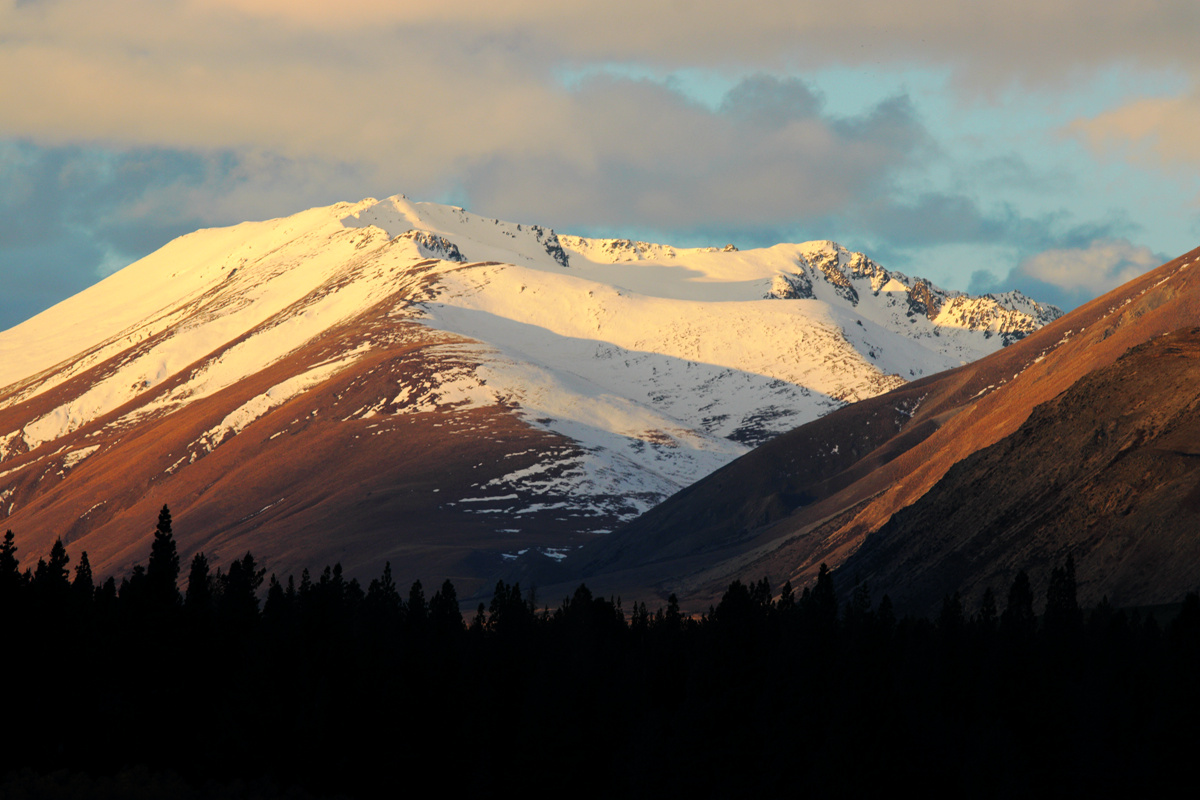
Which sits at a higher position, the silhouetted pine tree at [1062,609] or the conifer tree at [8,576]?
the conifer tree at [8,576]

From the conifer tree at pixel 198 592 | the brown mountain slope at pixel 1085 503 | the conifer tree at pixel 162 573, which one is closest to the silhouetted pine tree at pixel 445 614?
the conifer tree at pixel 198 592

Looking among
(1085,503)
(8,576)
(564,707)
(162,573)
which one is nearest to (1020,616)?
(564,707)

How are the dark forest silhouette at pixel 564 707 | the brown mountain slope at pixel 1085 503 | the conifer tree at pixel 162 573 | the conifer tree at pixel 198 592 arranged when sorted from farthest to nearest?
the brown mountain slope at pixel 1085 503 < the conifer tree at pixel 198 592 < the conifer tree at pixel 162 573 < the dark forest silhouette at pixel 564 707

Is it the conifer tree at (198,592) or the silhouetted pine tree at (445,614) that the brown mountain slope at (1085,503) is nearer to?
the silhouetted pine tree at (445,614)

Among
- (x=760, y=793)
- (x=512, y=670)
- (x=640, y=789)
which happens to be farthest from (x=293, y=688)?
(x=760, y=793)

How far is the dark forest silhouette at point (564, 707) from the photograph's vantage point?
7662cm

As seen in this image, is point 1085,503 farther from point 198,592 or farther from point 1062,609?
point 198,592

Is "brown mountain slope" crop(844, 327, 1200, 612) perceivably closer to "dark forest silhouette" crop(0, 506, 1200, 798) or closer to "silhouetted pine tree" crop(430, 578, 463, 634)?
"dark forest silhouette" crop(0, 506, 1200, 798)

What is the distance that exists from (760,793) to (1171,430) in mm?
103655

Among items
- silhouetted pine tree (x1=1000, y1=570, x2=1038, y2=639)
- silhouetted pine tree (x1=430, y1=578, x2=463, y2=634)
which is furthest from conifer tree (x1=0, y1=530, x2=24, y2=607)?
silhouetted pine tree (x1=1000, y1=570, x2=1038, y2=639)

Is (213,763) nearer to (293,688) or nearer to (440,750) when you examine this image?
(293,688)

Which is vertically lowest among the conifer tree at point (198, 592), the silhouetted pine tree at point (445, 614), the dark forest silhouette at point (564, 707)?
the dark forest silhouette at point (564, 707)

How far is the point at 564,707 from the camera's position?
82.1m

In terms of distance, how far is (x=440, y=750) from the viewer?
84.4 m
